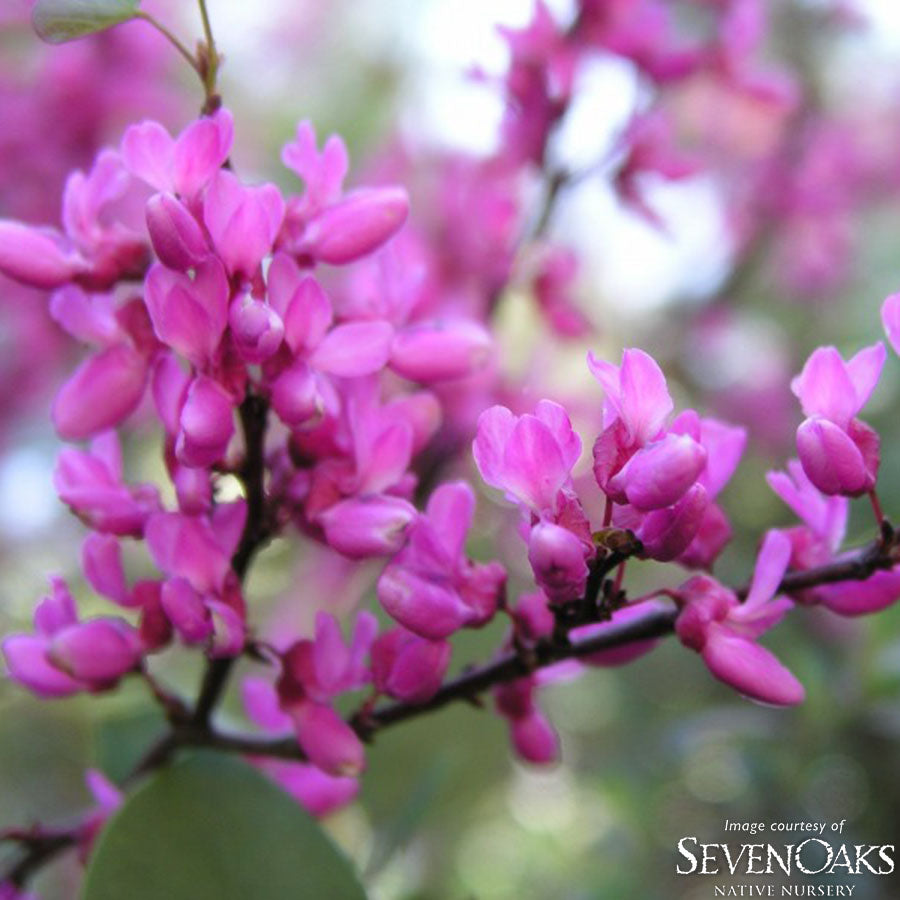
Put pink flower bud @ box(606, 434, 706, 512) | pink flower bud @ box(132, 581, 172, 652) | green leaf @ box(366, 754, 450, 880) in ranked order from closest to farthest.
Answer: pink flower bud @ box(606, 434, 706, 512) → pink flower bud @ box(132, 581, 172, 652) → green leaf @ box(366, 754, 450, 880)

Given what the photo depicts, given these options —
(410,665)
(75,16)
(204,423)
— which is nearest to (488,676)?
(410,665)

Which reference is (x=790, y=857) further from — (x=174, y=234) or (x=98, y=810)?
(x=174, y=234)

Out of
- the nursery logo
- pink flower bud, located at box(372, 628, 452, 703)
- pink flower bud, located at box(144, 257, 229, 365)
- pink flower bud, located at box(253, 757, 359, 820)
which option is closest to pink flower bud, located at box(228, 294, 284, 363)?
pink flower bud, located at box(144, 257, 229, 365)

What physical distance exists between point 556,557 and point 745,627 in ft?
0.30

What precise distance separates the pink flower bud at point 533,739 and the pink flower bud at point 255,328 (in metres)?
0.18

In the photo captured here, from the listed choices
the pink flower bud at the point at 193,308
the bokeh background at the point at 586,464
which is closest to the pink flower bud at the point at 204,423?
the pink flower bud at the point at 193,308

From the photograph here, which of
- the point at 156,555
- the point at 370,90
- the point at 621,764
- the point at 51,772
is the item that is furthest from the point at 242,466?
the point at 370,90

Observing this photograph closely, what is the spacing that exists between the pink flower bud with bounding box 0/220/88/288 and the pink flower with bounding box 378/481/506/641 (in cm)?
16

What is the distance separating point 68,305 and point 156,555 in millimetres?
105

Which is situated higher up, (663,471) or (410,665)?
(663,471)

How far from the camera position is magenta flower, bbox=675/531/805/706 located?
375 millimetres

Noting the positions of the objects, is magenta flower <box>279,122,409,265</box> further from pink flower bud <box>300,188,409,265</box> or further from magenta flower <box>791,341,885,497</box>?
magenta flower <box>791,341,885,497</box>

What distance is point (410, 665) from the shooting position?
405 mm

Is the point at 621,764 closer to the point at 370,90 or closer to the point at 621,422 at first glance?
the point at 621,422
